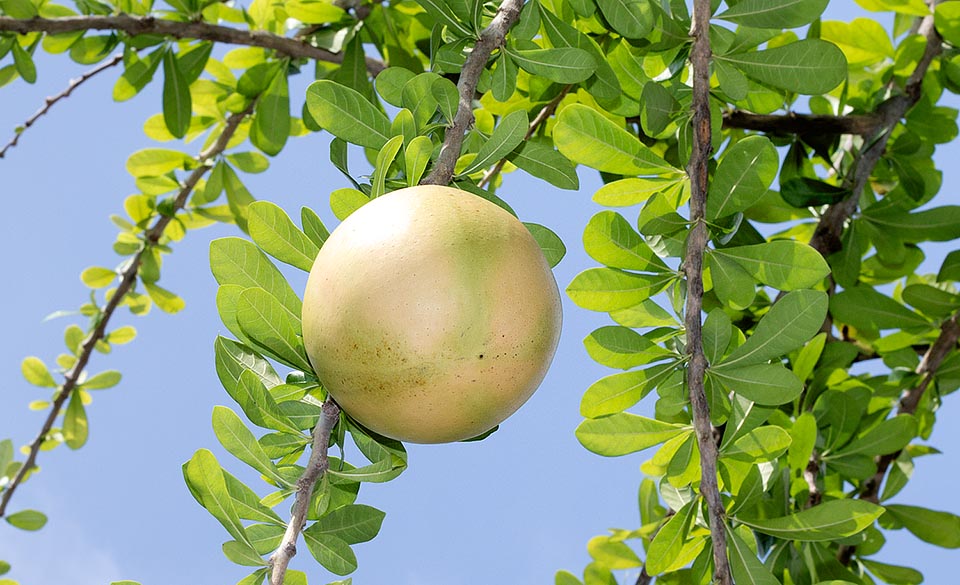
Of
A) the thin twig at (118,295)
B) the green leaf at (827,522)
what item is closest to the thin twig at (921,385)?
the green leaf at (827,522)

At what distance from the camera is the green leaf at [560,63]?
1.08m

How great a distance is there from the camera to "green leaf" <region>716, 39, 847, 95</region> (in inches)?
46.8

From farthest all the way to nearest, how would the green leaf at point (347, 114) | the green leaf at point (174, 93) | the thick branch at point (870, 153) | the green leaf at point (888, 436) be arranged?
1. the green leaf at point (174, 93)
2. the thick branch at point (870, 153)
3. the green leaf at point (888, 436)
4. the green leaf at point (347, 114)

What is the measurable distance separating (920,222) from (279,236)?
146 centimetres

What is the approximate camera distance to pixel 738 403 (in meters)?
1.23

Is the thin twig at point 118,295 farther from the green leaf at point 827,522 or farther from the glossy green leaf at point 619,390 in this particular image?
the green leaf at point 827,522

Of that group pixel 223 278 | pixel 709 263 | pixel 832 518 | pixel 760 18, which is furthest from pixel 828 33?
pixel 223 278

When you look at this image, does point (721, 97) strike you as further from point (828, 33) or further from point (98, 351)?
point (98, 351)

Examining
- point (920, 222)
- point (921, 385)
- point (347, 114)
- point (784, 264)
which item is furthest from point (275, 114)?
point (921, 385)

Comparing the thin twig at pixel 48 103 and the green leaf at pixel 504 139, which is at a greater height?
the thin twig at pixel 48 103

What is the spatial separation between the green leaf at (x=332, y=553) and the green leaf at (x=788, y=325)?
0.52m

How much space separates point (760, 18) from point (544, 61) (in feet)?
1.04

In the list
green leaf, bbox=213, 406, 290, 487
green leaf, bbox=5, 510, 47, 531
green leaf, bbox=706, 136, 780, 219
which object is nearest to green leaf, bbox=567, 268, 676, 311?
green leaf, bbox=706, 136, 780, 219

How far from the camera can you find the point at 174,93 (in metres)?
1.99
